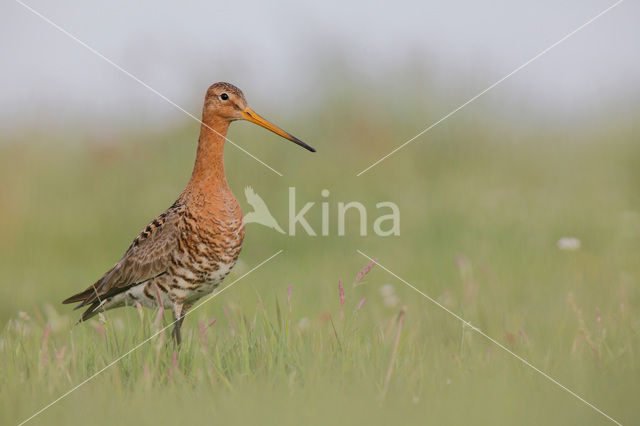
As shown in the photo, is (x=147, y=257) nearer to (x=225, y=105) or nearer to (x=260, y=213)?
(x=225, y=105)

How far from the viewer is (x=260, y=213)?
873 centimetres


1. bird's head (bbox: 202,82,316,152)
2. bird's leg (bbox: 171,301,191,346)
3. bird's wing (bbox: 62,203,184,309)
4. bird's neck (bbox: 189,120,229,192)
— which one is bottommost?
bird's leg (bbox: 171,301,191,346)

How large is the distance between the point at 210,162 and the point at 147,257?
84 cm

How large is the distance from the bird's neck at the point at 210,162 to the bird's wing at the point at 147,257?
25 centimetres

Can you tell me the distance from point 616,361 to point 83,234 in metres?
6.61

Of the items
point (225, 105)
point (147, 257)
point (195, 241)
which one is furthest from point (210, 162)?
point (147, 257)

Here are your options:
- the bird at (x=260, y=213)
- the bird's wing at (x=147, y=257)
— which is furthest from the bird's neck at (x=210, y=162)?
the bird at (x=260, y=213)

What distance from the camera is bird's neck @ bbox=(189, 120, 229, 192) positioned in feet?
19.1

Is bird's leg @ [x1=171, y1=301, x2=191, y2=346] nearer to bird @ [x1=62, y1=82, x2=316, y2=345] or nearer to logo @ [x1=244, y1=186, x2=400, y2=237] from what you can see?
bird @ [x1=62, y1=82, x2=316, y2=345]

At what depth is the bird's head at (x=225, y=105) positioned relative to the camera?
5.93 meters

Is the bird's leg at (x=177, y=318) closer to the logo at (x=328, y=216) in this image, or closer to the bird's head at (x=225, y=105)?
the bird's head at (x=225, y=105)

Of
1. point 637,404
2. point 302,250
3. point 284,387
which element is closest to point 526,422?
point 637,404

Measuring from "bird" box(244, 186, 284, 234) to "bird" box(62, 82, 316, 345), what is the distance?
2.60 meters

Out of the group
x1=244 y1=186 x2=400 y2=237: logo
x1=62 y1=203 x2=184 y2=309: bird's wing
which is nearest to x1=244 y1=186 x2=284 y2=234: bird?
x1=244 y1=186 x2=400 y2=237: logo
